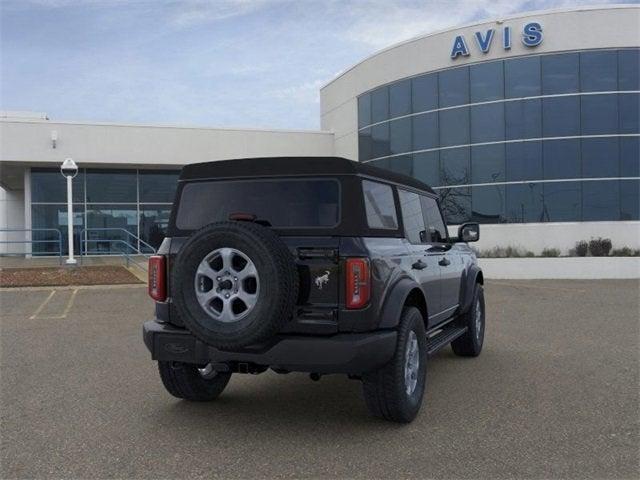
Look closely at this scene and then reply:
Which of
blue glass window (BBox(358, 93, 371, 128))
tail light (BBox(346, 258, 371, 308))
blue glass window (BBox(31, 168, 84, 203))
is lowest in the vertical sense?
tail light (BBox(346, 258, 371, 308))

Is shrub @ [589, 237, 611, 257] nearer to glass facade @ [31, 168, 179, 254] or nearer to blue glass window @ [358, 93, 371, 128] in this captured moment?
blue glass window @ [358, 93, 371, 128]

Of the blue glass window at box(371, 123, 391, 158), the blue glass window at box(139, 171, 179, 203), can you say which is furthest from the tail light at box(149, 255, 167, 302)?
the blue glass window at box(139, 171, 179, 203)

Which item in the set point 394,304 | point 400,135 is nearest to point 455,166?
point 400,135

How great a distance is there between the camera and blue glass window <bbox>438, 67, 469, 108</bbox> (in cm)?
2327

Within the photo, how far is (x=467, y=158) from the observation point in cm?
2309

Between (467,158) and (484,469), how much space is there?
2016 cm

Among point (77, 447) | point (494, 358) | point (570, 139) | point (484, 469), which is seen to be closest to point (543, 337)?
point (494, 358)

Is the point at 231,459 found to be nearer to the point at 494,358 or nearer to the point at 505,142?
the point at 494,358

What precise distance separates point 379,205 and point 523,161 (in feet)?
60.8

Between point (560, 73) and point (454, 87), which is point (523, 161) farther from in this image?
point (454, 87)

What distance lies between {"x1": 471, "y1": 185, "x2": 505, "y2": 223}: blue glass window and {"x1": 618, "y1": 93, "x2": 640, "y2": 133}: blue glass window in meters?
4.49

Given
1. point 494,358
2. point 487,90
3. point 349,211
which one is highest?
point 487,90

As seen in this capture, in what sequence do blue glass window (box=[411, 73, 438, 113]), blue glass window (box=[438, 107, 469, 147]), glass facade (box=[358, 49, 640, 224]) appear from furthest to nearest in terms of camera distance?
1. blue glass window (box=[411, 73, 438, 113])
2. blue glass window (box=[438, 107, 469, 147])
3. glass facade (box=[358, 49, 640, 224])

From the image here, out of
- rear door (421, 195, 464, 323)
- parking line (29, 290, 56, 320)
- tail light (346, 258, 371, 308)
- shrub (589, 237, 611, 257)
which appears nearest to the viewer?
tail light (346, 258, 371, 308)
